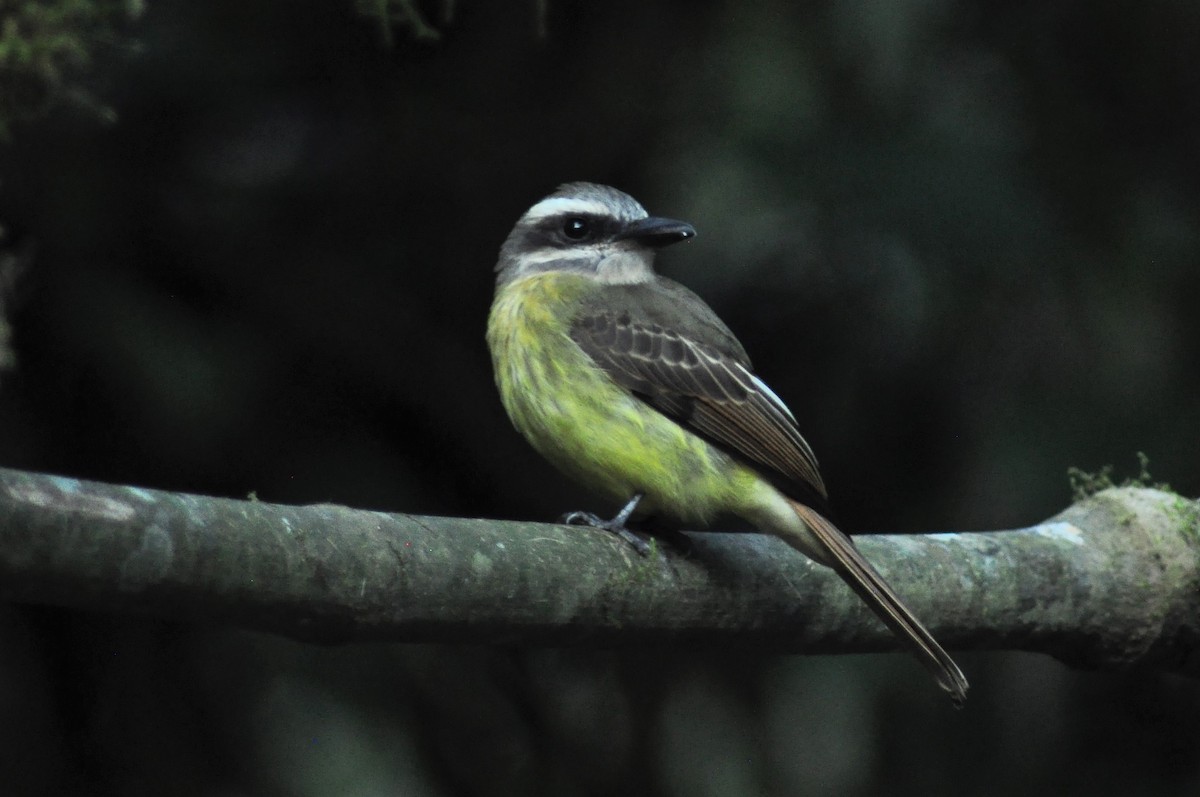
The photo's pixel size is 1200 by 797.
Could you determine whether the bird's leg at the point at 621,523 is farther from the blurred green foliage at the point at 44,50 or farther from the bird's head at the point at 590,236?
the blurred green foliage at the point at 44,50

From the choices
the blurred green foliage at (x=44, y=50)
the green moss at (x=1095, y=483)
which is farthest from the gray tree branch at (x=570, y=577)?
the blurred green foliage at (x=44, y=50)

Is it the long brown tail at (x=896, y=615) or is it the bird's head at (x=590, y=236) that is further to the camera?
the bird's head at (x=590, y=236)

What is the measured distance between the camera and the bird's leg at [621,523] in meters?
3.04

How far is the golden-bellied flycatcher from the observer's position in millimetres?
3412

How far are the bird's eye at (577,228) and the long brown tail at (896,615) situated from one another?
1.30m

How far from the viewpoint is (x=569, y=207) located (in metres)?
4.09

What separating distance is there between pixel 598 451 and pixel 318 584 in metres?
1.27

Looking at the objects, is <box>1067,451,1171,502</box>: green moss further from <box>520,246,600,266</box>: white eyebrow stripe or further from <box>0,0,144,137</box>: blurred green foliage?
<box>0,0,144,137</box>: blurred green foliage

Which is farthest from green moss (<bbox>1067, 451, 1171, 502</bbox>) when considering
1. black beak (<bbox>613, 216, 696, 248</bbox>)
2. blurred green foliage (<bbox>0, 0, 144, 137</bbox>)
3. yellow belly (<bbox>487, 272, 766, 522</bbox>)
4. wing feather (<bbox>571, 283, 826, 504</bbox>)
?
blurred green foliage (<bbox>0, 0, 144, 137</bbox>)

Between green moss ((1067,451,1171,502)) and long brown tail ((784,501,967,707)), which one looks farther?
green moss ((1067,451,1171,502))

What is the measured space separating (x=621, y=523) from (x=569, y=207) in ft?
3.59

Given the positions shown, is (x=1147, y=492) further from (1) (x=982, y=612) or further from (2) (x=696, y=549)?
(2) (x=696, y=549)

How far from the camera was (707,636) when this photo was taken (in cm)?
307

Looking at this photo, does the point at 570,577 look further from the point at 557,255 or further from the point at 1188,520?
the point at 1188,520
